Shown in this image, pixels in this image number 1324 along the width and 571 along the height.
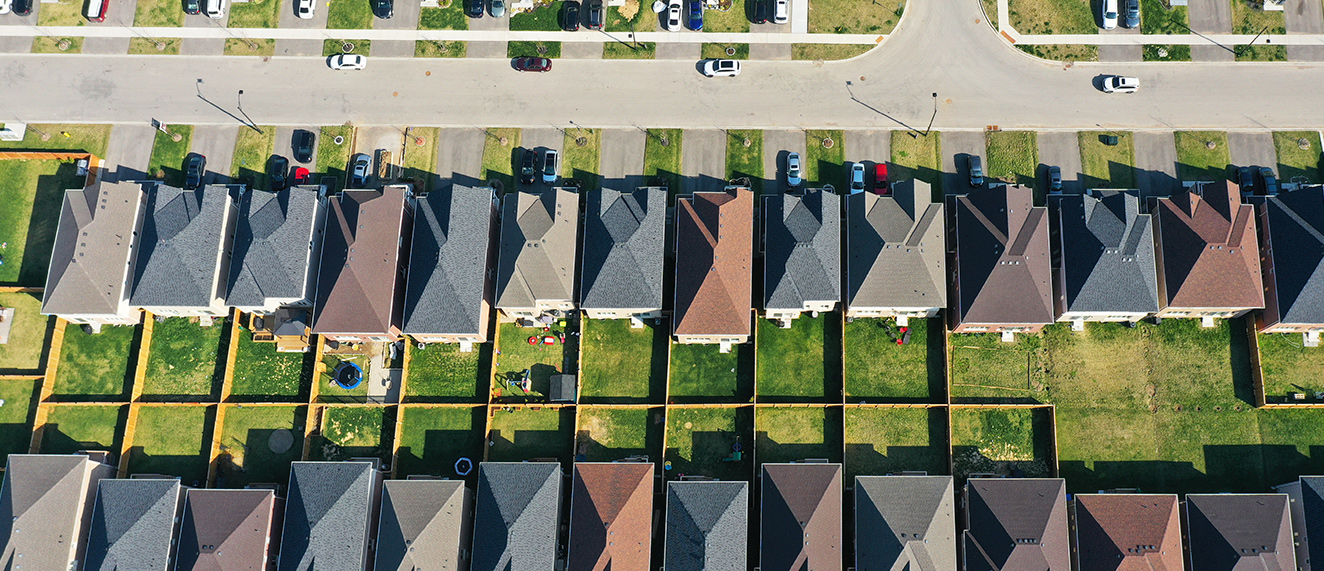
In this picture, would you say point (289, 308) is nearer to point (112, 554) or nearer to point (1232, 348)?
point (112, 554)

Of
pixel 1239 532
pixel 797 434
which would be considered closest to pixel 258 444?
pixel 797 434

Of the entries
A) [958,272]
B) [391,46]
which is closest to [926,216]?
[958,272]

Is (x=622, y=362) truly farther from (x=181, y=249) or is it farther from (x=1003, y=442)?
(x=181, y=249)

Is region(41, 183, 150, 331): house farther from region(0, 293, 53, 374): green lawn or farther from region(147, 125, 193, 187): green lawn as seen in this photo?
region(147, 125, 193, 187): green lawn

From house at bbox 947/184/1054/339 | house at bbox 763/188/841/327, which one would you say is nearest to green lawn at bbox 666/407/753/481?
house at bbox 763/188/841/327

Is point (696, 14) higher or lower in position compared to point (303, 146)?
higher

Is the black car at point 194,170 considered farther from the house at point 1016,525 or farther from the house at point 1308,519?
the house at point 1308,519

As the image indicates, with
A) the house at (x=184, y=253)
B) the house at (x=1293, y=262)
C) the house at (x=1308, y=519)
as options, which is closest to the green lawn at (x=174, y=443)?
the house at (x=184, y=253)
